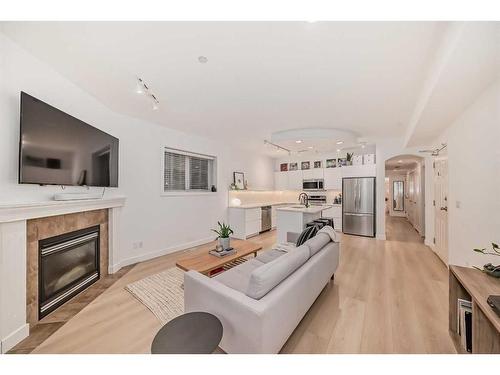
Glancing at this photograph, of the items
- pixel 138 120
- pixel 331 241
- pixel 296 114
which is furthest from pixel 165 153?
pixel 331 241

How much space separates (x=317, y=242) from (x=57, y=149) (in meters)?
2.90

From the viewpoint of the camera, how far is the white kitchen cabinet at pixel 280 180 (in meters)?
7.22

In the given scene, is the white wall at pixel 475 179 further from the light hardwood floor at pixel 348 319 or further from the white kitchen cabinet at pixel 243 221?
the white kitchen cabinet at pixel 243 221

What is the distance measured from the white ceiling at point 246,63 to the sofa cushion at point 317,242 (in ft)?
5.96

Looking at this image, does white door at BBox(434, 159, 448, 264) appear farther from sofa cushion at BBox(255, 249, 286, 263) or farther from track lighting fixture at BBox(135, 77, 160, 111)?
track lighting fixture at BBox(135, 77, 160, 111)

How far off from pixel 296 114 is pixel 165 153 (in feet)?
8.98

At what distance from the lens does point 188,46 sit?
1.76 metres

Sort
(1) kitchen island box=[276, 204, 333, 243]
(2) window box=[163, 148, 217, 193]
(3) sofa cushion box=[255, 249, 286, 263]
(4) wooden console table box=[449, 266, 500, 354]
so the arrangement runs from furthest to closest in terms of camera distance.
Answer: (2) window box=[163, 148, 217, 193] → (1) kitchen island box=[276, 204, 333, 243] → (3) sofa cushion box=[255, 249, 286, 263] → (4) wooden console table box=[449, 266, 500, 354]

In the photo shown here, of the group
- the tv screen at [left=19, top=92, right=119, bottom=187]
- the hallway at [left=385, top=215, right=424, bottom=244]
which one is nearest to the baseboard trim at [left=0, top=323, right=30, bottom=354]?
the tv screen at [left=19, top=92, right=119, bottom=187]

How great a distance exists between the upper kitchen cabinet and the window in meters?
A: 3.13

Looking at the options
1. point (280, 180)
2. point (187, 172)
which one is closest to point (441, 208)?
point (280, 180)

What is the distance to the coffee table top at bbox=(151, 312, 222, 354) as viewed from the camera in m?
1.12
